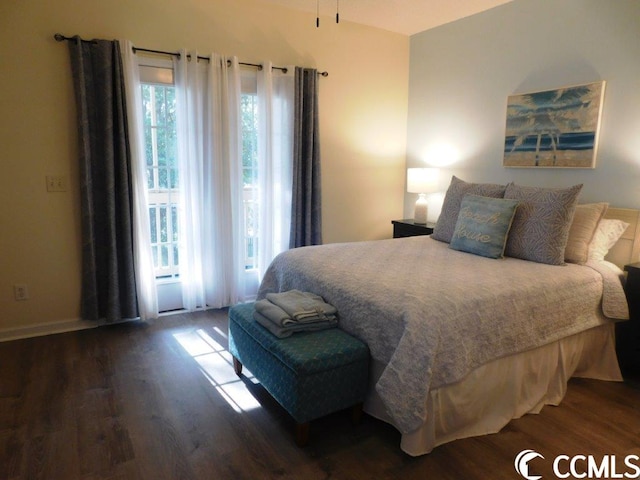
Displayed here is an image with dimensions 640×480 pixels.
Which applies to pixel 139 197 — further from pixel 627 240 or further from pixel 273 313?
pixel 627 240

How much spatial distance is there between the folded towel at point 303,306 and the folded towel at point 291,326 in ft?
0.10

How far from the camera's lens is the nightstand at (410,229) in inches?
159

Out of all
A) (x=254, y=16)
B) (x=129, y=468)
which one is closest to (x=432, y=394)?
(x=129, y=468)

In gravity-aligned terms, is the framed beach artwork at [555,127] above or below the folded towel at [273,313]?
above

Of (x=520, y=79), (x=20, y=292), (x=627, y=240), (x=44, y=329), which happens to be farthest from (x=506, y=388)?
(x=20, y=292)

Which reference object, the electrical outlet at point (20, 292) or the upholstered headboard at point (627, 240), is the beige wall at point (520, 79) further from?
the electrical outlet at point (20, 292)

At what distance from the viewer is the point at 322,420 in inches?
87.0

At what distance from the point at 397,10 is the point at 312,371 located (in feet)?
11.0

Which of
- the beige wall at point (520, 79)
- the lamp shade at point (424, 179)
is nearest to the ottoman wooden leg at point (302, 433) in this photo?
the beige wall at point (520, 79)

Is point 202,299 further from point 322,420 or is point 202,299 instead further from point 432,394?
point 432,394

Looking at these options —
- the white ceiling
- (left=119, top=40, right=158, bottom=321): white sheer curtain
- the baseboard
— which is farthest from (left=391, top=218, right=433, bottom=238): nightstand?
the baseboard

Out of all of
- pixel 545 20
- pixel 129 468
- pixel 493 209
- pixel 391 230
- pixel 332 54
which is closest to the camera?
pixel 129 468

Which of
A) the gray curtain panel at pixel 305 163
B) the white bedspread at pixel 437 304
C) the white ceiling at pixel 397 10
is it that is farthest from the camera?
the gray curtain panel at pixel 305 163

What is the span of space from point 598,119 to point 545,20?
92 centimetres
